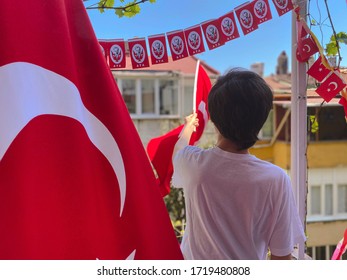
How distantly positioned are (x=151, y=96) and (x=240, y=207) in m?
6.65

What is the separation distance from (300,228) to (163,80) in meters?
6.61

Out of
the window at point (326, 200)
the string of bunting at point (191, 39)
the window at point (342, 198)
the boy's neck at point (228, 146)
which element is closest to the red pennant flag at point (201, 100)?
the string of bunting at point (191, 39)

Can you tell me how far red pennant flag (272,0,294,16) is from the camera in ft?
3.60

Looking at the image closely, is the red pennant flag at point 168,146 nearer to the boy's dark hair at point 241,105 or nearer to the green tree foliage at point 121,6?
the green tree foliage at point 121,6

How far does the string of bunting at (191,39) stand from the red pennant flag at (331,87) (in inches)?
8.3

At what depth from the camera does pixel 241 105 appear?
2.67 ft

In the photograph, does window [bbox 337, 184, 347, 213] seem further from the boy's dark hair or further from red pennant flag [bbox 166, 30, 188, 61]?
Result: the boy's dark hair

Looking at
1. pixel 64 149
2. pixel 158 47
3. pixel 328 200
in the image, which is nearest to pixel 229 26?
→ pixel 158 47

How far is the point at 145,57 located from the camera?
1180mm

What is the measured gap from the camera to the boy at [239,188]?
0.82m

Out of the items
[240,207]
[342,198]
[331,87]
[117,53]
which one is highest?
[117,53]

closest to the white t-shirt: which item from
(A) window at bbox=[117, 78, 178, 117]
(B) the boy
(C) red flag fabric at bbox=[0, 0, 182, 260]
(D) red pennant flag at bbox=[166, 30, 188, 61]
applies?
(B) the boy

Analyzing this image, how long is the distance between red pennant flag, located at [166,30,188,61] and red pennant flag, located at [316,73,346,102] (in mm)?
344

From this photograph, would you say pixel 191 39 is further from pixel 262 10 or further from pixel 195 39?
pixel 262 10
